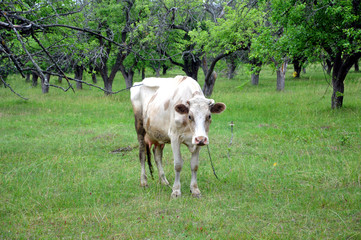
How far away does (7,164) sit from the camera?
315 inches

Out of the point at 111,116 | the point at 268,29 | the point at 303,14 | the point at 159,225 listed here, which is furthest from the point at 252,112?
the point at 159,225

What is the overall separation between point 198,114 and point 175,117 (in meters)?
0.53

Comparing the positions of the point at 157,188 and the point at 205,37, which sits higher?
the point at 205,37

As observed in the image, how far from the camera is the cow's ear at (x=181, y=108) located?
18.7 ft

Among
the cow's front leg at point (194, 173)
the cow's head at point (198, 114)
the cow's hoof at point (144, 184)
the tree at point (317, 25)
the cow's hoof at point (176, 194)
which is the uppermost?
the tree at point (317, 25)

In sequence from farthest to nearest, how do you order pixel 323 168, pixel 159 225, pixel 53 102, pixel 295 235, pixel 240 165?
pixel 53 102
pixel 240 165
pixel 323 168
pixel 159 225
pixel 295 235

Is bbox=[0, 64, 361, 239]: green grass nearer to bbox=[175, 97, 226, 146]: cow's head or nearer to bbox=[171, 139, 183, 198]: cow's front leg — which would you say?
bbox=[171, 139, 183, 198]: cow's front leg

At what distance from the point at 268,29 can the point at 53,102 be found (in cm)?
1149

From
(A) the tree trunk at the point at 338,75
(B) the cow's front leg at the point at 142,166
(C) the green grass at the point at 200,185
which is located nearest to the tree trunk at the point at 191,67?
(A) the tree trunk at the point at 338,75

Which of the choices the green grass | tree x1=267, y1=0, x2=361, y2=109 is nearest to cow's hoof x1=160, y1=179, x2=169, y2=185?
the green grass

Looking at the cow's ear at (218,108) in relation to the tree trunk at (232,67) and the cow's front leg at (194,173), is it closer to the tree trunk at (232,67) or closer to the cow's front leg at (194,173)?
the cow's front leg at (194,173)

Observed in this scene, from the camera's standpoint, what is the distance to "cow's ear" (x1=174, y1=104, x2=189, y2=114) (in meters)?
5.70

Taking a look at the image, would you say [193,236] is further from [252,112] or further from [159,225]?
[252,112]

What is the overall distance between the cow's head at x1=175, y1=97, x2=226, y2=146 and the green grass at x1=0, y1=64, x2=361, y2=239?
1019 millimetres
